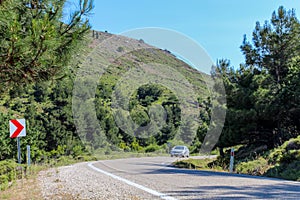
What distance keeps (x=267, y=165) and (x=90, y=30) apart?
10234mm

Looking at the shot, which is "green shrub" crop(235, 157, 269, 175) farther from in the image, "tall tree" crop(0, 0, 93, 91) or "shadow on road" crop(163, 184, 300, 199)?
"tall tree" crop(0, 0, 93, 91)

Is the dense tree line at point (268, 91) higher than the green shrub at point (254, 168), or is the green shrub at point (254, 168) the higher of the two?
the dense tree line at point (268, 91)

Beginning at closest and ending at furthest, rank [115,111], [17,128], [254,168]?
[17,128]
[254,168]
[115,111]

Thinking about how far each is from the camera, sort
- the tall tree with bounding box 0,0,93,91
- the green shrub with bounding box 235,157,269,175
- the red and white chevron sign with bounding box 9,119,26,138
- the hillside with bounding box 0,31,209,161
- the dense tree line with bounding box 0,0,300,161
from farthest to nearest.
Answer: the hillside with bounding box 0,31,209,161 → the green shrub with bounding box 235,157,269,175 → the red and white chevron sign with bounding box 9,119,26,138 → the dense tree line with bounding box 0,0,300,161 → the tall tree with bounding box 0,0,93,91

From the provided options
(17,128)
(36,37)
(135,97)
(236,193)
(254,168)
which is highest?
(135,97)

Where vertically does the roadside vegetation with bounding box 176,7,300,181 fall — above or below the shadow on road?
above

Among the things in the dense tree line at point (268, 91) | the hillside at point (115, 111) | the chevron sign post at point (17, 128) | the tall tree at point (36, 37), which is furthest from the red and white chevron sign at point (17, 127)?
the hillside at point (115, 111)

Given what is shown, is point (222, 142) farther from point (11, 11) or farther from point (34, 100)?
point (34, 100)

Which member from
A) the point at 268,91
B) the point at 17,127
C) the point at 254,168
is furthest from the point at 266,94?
the point at 17,127

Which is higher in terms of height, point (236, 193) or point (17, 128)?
point (17, 128)

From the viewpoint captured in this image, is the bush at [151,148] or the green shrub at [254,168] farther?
the bush at [151,148]

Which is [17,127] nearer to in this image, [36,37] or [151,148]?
[36,37]

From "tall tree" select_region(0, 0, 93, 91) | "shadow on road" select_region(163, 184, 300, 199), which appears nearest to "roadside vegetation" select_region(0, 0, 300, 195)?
"tall tree" select_region(0, 0, 93, 91)

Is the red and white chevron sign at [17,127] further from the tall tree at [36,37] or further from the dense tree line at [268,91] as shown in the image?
the dense tree line at [268,91]
